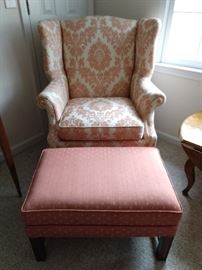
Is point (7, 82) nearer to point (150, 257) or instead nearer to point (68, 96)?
point (68, 96)

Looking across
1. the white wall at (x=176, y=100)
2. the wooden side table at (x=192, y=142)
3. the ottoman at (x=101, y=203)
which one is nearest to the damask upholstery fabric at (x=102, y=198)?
the ottoman at (x=101, y=203)

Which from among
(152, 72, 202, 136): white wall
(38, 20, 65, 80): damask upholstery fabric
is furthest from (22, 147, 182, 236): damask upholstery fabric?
(152, 72, 202, 136): white wall

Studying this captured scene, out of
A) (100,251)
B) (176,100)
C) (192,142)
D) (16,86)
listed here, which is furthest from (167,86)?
(100,251)

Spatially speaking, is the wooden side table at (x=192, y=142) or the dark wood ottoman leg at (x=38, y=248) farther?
the wooden side table at (x=192, y=142)

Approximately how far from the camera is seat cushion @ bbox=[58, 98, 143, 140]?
54.6 inches

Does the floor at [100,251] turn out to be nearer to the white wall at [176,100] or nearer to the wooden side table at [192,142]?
the wooden side table at [192,142]

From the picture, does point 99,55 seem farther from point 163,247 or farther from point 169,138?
point 163,247

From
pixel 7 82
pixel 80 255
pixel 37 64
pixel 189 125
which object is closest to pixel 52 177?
pixel 80 255

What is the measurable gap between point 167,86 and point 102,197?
1.35 meters

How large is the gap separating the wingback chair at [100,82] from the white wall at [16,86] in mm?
228

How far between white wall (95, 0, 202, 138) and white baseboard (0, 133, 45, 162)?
1144 mm

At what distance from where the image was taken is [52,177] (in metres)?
1.03

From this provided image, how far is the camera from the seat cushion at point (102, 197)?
90 centimetres

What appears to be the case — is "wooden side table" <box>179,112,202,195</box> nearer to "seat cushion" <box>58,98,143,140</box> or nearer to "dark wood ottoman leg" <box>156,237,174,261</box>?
"seat cushion" <box>58,98,143,140</box>
